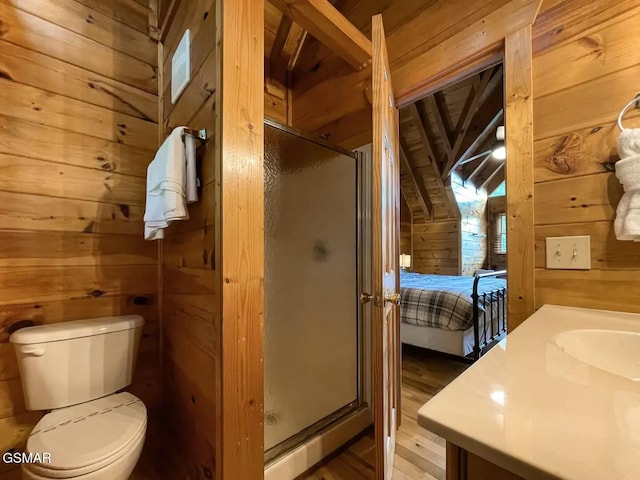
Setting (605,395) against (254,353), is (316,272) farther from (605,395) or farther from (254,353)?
(605,395)

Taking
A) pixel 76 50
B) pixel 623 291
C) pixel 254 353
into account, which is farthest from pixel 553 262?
pixel 76 50

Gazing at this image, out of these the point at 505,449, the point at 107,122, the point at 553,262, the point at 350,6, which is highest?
the point at 350,6

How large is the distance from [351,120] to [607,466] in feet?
6.80

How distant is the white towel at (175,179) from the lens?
1141 mm

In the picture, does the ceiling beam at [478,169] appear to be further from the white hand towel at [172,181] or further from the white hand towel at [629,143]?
the white hand towel at [172,181]

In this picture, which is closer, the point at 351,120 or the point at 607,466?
the point at 607,466

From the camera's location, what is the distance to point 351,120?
2.04 meters

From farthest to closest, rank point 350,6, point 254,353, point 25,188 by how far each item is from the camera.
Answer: point 350,6 → point 25,188 → point 254,353

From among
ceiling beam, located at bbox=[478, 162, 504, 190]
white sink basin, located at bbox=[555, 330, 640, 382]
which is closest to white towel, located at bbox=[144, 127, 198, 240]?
white sink basin, located at bbox=[555, 330, 640, 382]

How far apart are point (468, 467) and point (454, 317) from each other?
7.95 feet

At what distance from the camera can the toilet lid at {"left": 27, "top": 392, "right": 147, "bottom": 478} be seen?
0.94m

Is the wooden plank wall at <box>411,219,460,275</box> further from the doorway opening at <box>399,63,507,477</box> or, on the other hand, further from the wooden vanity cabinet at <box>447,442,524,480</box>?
the wooden vanity cabinet at <box>447,442,524,480</box>

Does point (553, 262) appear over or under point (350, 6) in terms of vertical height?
under

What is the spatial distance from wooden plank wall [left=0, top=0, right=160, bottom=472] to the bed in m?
2.35
